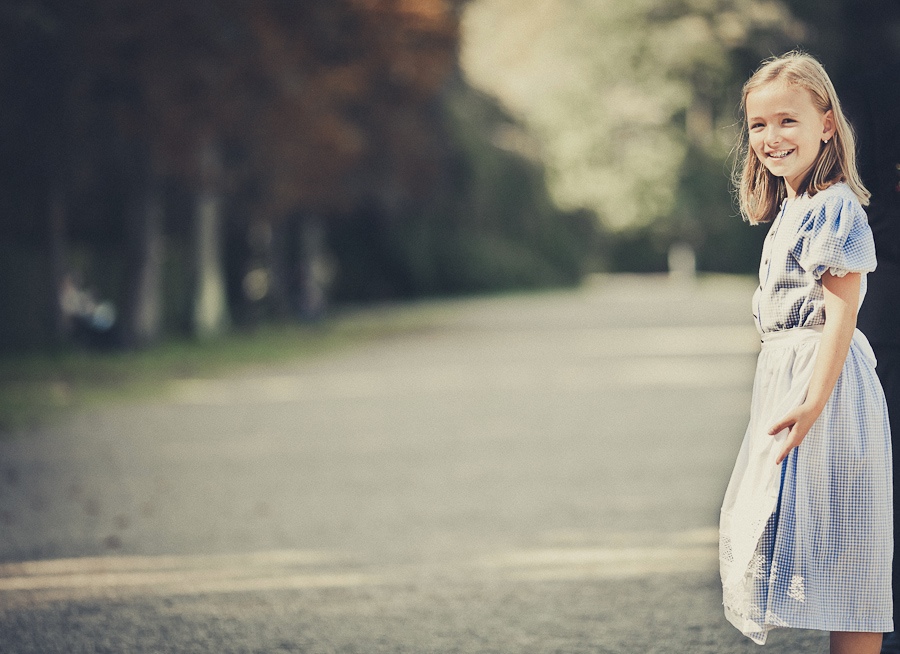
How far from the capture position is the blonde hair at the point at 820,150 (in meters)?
3.05

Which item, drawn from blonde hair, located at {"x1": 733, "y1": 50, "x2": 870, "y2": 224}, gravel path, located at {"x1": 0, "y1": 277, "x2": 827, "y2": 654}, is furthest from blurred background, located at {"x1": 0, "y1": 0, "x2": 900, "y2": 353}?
gravel path, located at {"x1": 0, "y1": 277, "x2": 827, "y2": 654}

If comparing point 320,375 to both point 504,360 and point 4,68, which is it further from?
point 4,68

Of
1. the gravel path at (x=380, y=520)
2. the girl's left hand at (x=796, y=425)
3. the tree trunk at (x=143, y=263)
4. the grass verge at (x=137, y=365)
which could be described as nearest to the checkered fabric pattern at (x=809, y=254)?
the girl's left hand at (x=796, y=425)

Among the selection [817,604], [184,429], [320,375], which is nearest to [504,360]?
[320,375]

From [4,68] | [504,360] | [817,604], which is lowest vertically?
[504,360]

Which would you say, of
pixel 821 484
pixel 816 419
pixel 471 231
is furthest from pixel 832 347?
pixel 471 231

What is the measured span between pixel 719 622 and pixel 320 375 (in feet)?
37.2

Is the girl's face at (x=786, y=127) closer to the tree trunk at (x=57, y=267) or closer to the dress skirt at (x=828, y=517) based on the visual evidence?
the dress skirt at (x=828, y=517)

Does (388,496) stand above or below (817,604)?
below

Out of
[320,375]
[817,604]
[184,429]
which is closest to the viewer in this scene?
[817,604]

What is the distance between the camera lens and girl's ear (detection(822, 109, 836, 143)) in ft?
10.1

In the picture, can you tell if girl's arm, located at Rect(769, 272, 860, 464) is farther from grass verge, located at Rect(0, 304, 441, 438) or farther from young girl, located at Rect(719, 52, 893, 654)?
grass verge, located at Rect(0, 304, 441, 438)

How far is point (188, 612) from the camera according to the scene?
183 inches

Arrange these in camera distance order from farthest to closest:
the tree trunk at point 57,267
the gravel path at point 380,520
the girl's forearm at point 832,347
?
1. the tree trunk at point 57,267
2. the gravel path at point 380,520
3. the girl's forearm at point 832,347
